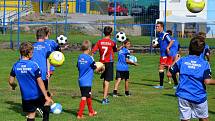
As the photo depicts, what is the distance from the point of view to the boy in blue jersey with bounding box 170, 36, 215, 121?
8031 mm

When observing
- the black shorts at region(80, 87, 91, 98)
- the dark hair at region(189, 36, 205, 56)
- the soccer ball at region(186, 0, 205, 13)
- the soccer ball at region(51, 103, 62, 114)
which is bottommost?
the soccer ball at region(51, 103, 62, 114)

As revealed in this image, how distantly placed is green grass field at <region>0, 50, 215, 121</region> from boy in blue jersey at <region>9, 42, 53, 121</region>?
6.79 feet

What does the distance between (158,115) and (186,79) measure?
339cm

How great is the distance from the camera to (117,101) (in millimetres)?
13195

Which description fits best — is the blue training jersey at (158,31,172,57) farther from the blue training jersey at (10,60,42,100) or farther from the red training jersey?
the blue training jersey at (10,60,42,100)

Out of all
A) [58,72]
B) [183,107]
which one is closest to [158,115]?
[183,107]

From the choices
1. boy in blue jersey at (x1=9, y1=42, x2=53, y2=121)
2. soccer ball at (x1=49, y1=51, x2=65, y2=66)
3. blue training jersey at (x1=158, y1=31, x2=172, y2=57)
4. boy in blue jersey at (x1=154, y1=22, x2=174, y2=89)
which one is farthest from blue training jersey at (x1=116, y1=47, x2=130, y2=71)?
boy in blue jersey at (x1=9, y1=42, x2=53, y2=121)

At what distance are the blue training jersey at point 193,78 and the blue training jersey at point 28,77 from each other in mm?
2405

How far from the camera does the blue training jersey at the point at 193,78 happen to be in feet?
26.4

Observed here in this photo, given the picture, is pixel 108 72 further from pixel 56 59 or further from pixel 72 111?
pixel 56 59

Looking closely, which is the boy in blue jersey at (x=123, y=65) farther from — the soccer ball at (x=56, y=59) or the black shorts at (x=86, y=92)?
the soccer ball at (x=56, y=59)

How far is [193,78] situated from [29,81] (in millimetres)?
2733

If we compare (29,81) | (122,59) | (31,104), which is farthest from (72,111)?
(29,81)

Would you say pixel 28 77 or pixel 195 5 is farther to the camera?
pixel 195 5
